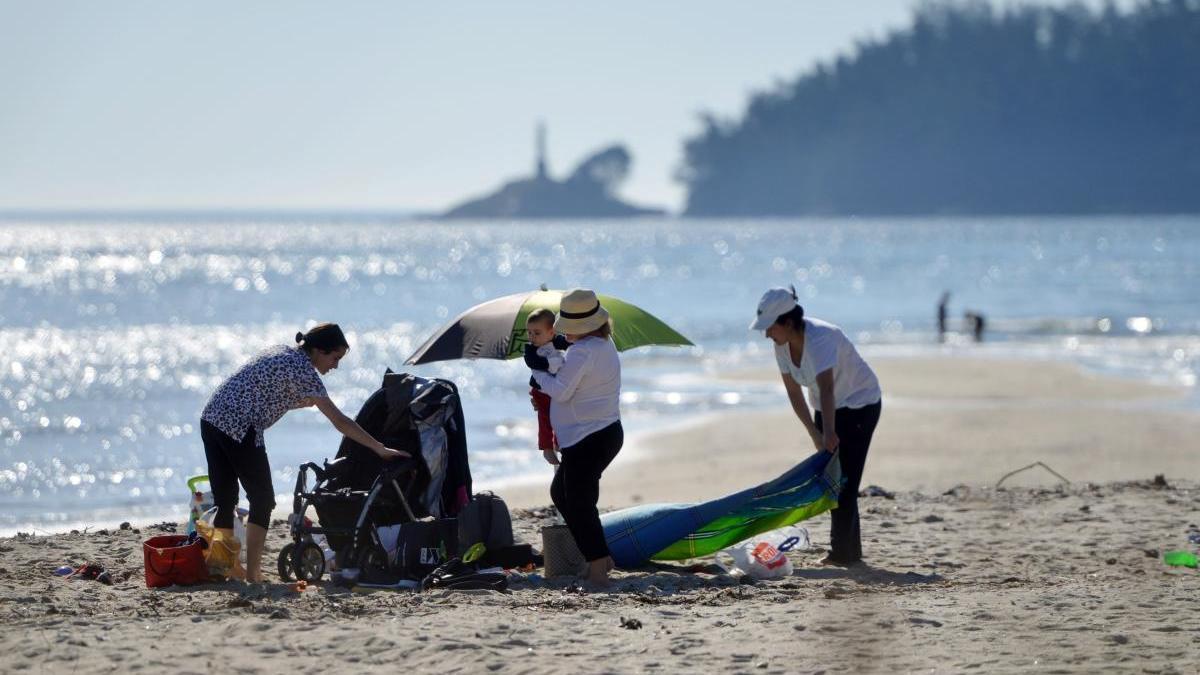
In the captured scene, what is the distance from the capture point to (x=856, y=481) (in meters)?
7.98

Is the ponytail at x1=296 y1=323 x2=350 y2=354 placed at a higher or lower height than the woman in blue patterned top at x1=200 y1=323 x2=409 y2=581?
higher

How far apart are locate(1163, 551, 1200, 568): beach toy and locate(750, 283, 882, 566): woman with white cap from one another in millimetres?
1745

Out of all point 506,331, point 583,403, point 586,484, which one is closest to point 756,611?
point 586,484

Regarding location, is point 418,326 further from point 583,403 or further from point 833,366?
point 583,403

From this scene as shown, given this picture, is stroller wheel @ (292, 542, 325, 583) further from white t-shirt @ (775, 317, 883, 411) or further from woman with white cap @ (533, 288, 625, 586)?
white t-shirt @ (775, 317, 883, 411)

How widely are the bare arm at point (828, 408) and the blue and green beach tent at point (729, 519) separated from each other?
15cm

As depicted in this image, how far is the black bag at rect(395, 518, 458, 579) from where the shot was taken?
739 cm

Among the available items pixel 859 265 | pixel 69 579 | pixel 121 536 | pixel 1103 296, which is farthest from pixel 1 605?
pixel 859 265

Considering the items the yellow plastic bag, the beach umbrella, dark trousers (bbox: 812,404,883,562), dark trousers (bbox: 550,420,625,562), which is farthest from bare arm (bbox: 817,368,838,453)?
the yellow plastic bag

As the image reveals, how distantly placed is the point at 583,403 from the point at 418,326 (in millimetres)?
35323

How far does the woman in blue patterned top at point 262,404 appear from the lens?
277 inches

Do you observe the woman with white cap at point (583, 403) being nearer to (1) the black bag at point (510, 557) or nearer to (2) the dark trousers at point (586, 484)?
(2) the dark trousers at point (586, 484)

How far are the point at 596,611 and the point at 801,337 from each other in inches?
72.8

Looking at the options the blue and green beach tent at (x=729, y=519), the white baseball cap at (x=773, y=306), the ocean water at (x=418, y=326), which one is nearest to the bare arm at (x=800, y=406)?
the blue and green beach tent at (x=729, y=519)
